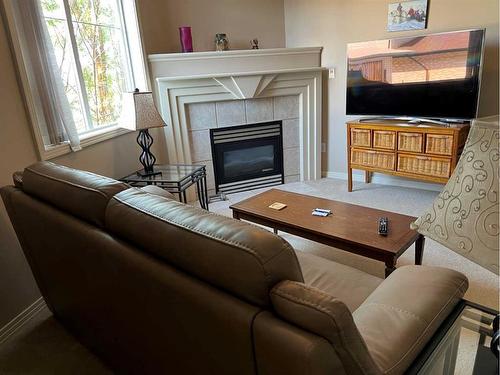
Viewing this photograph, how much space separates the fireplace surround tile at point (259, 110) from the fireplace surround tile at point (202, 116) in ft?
1.34

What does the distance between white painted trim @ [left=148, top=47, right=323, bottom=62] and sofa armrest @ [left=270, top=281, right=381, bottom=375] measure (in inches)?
126

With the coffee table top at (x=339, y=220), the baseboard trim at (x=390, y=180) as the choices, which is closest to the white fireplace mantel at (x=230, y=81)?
the baseboard trim at (x=390, y=180)

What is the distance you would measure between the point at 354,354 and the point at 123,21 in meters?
3.48

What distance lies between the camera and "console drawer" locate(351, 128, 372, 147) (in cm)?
358

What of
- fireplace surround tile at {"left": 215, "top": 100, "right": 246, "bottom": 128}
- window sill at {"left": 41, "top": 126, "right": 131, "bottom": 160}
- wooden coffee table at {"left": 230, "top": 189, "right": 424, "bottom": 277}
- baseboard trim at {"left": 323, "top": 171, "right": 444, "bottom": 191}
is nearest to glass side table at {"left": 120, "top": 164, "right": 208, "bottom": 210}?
window sill at {"left": 41, "top": 126, "right": 131, "bottom": 160}

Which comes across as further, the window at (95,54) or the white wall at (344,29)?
the white wall at (344,29)

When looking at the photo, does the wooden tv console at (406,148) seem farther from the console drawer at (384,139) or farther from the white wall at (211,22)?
the white wall at (211,22)

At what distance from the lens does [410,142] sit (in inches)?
129

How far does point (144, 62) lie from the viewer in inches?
133

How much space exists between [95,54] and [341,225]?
2447mm

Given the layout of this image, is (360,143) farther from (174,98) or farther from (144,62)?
(144,62)

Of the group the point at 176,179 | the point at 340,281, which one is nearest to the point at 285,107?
the point at 176,179

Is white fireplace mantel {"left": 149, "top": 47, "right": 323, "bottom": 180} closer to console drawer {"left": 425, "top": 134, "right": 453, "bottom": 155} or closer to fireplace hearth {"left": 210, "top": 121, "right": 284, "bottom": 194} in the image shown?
fireplace hearth {"left": 210, "top": 121, "right": 284, "bottom": 194}

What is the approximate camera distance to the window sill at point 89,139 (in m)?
2.21
